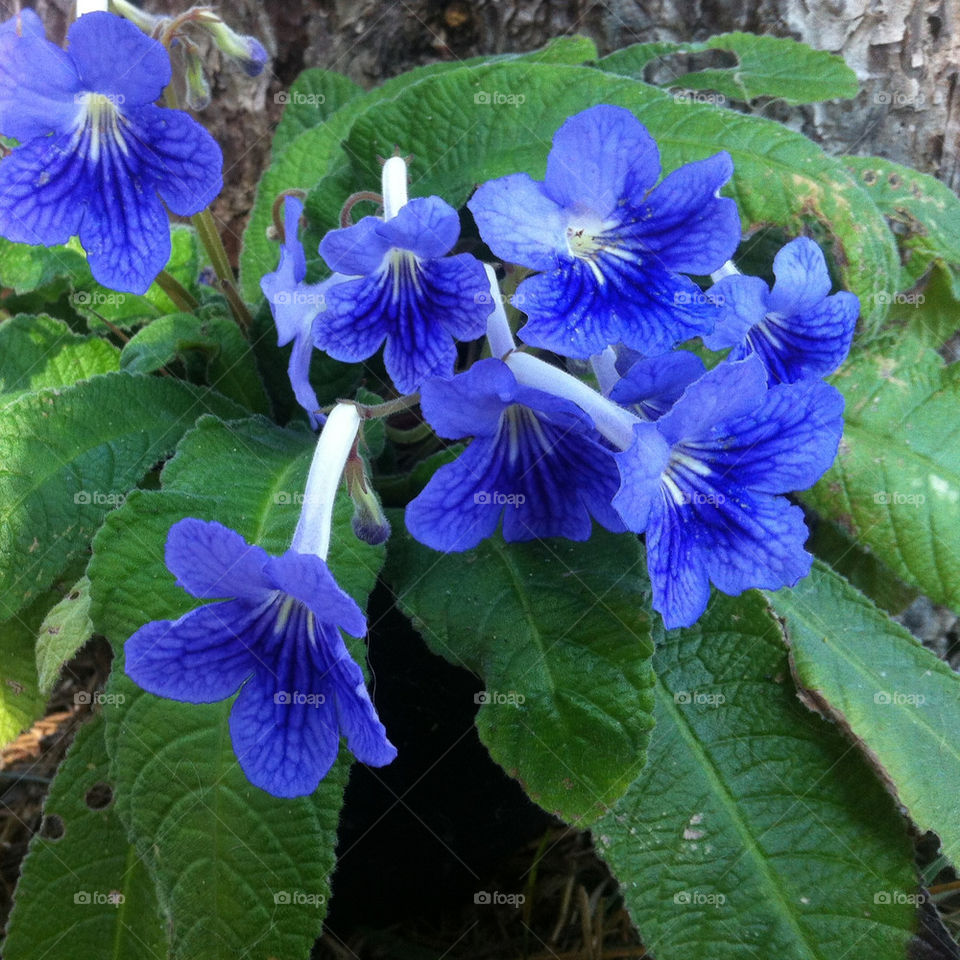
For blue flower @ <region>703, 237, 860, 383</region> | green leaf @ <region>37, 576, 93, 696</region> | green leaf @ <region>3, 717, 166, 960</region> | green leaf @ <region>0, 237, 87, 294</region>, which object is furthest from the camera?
green leaf @ <region>0, 237, 87, 294</region>

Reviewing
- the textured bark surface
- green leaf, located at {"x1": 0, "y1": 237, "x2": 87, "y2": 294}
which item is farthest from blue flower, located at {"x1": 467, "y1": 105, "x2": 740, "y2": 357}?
the textured bark surface

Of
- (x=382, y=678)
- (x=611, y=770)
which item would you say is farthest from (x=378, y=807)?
(x=611, y=770)

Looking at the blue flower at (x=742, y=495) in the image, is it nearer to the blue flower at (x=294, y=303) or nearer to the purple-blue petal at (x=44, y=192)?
the blue flower at (x=294, y=303)

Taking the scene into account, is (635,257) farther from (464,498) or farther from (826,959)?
(826,959)

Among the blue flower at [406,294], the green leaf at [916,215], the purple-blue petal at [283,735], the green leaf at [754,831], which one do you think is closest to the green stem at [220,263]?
the blue flower at [406,294]

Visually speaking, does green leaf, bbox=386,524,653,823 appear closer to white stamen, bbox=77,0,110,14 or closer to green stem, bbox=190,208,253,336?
green stem, bbox=190,208,253,336

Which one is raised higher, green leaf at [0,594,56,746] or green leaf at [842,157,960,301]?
green leaf at [842,157,960,301]
